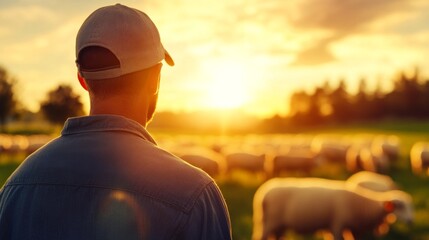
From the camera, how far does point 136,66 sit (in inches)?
63.7

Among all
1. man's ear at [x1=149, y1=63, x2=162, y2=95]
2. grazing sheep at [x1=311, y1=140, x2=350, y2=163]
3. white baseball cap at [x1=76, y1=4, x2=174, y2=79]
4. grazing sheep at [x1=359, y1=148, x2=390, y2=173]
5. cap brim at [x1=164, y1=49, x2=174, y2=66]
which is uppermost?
white baseball cap at [x1=76, y1=4, x2=174, y2=79]

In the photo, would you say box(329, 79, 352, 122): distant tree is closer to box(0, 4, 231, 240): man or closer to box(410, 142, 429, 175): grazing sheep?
box(410, 142, 429, 175): grazing sheep

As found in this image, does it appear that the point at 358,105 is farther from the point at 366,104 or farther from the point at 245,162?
the point at 245,162

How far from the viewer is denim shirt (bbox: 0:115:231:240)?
4.63ft

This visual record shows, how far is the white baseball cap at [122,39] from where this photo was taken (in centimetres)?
160

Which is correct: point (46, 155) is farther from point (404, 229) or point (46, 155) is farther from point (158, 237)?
point (404, 229)

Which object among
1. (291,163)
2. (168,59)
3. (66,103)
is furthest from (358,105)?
(168,59)

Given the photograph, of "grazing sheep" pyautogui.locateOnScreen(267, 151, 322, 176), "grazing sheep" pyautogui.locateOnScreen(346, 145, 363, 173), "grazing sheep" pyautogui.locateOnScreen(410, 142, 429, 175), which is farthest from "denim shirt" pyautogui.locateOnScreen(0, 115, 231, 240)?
"grazing sheep" pyautogui.locateOnScreen(346, 145, 363, 173)

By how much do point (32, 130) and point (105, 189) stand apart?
58.6m

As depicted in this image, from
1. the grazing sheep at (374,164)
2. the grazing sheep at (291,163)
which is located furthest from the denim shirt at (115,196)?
the grazing sheep at (374,164)

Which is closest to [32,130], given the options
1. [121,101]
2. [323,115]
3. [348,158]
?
[348,158]

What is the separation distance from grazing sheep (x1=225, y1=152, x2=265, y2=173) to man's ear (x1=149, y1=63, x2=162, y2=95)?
20168 mm

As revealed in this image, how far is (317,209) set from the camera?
27.2ft

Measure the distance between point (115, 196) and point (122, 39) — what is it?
56 cm
